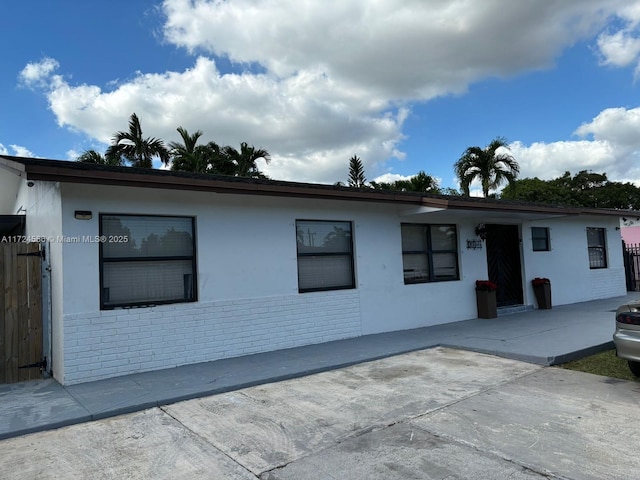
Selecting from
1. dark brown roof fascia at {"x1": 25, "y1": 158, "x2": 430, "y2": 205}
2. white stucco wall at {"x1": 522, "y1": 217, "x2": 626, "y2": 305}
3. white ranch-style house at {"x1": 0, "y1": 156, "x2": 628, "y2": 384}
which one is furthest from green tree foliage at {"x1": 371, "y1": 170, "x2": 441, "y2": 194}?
dark brown roof fascia at {"x1": 25, "y1": 158, "x2": 430, "y2": 205}

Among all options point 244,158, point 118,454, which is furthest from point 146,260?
point 244,158

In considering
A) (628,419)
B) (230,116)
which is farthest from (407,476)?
(230,116)

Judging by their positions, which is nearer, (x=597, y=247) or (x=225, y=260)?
(x=225, y=260)

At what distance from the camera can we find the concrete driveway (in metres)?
3.11

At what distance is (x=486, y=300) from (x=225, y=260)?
6.83 metres

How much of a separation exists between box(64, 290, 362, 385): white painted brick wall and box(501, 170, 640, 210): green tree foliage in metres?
34.2

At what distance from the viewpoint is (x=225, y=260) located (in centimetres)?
698

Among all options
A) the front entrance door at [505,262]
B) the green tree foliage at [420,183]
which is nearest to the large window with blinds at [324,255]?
the front entrance door at [505,262]

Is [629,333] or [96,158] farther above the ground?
[96,158]

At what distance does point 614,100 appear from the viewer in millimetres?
Answer: 14398

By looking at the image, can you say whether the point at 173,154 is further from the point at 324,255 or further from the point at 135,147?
the point at 324,255

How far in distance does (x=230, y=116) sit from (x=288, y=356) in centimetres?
1510

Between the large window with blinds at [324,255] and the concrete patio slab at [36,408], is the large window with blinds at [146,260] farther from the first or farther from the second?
the large window with blinds at [324,255]

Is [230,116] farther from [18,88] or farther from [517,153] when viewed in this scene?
[517,153]
